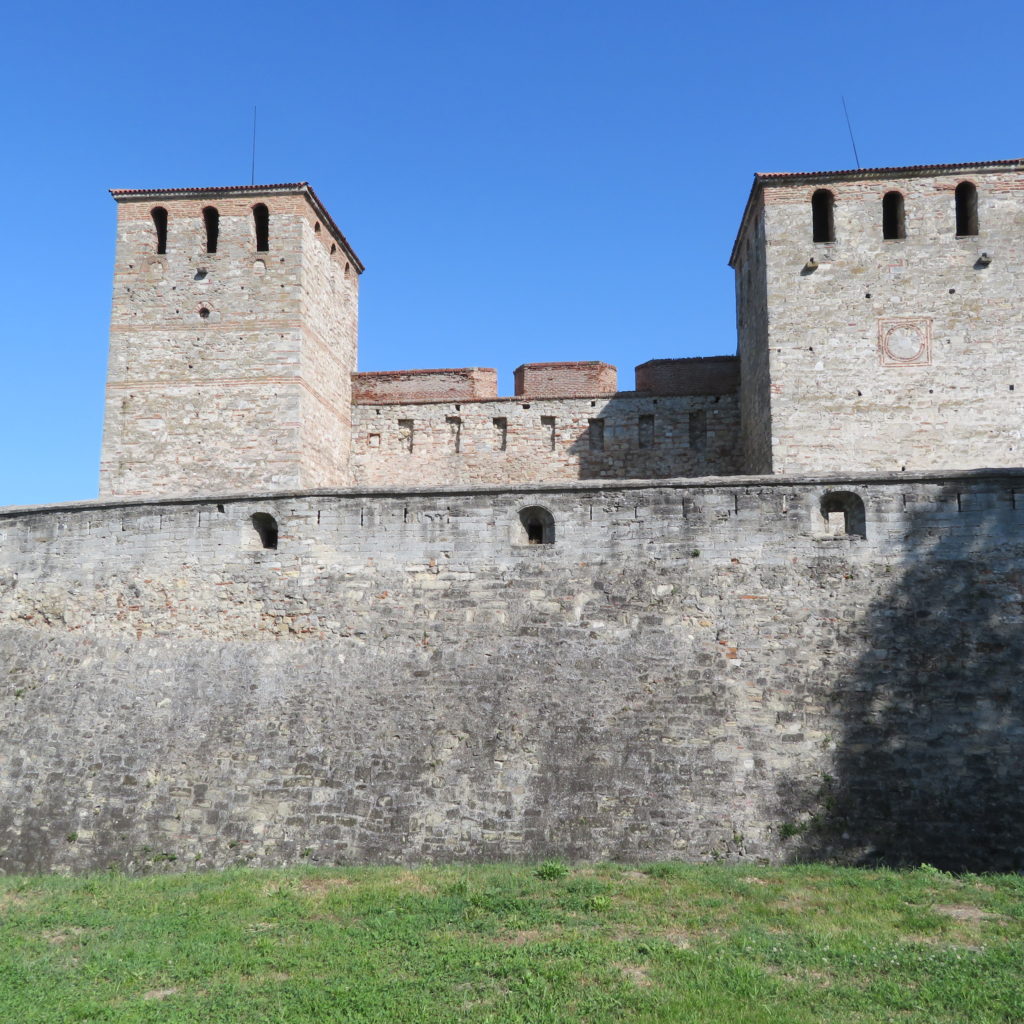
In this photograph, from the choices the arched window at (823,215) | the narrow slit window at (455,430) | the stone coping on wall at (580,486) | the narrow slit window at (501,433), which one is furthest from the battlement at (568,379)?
the stone coping on wall at (580,486)

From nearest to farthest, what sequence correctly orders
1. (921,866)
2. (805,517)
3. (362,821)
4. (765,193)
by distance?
(921,866) < (362,821) < (805,517) < (765,193)

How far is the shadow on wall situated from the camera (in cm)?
1027

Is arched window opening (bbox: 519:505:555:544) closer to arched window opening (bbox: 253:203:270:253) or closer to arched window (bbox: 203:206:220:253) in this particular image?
arched window opening (bbox: 253:203:270:253)

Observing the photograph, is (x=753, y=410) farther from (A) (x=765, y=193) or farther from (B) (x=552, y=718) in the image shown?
(B) (x=552, y=718)

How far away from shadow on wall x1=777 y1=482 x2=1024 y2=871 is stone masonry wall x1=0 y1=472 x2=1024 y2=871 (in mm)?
28

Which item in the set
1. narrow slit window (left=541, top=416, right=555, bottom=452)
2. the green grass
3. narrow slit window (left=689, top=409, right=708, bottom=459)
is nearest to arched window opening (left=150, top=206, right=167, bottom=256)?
narrow slit window (left=541, top=416, right=555, bottom=452)

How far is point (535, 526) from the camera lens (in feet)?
42.1

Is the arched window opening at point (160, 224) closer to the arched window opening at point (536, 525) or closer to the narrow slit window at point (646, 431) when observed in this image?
the narrow slit window at point (646, 431)

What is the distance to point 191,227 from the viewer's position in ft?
69.1

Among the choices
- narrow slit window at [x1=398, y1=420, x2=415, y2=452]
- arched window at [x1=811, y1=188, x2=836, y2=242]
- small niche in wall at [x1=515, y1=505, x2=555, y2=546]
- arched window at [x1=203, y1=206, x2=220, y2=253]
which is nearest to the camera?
small niche in wall at [x1=515, y1=505, x2=555, y2=546]

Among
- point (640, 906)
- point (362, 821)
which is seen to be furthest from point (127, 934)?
point (640, 906)

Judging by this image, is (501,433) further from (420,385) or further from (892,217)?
(892,217)

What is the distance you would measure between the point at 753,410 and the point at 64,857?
14.7 metres

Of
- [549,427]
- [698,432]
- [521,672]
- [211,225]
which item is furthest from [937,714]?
[211,225]
